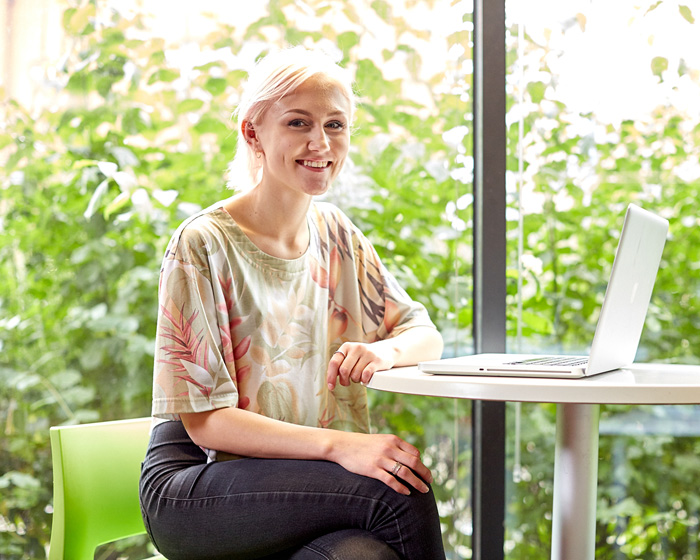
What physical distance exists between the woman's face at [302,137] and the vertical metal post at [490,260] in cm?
74

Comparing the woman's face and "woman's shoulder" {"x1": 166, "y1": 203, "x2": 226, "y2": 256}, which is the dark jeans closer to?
"woman's shoulder" {"x1": 166, "y1": 203, "x2": 226, "y2": 256}

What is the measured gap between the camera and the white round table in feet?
3.31

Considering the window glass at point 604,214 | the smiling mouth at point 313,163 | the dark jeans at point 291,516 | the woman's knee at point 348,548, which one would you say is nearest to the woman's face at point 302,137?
the smiling mouth at point 313,163

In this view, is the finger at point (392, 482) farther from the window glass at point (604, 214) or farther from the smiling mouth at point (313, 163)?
the window glass at point (604, 214)

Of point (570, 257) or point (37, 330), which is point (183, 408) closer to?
point (37, 330)

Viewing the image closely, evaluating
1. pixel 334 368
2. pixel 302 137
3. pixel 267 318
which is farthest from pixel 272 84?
pixel 334 368

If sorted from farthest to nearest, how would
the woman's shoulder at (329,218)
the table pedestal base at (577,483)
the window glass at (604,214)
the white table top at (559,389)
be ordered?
Result: the window glass at (604,214) → the woman's shoulder at (329,218) → the table pedestal base at (577,483) → the white table top at (559,389)

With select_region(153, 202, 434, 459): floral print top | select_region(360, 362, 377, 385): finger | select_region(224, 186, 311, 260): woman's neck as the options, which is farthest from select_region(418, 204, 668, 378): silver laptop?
select_region(224, 186, 311, 260): woman's neck

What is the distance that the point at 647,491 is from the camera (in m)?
2.13

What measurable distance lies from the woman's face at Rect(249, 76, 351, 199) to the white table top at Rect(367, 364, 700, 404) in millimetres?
550

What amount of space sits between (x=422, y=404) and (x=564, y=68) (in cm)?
110

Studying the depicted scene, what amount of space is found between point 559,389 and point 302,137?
787 millimetres

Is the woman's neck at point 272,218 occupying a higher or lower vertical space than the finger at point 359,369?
higher

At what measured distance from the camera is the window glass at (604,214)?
6.91ft
